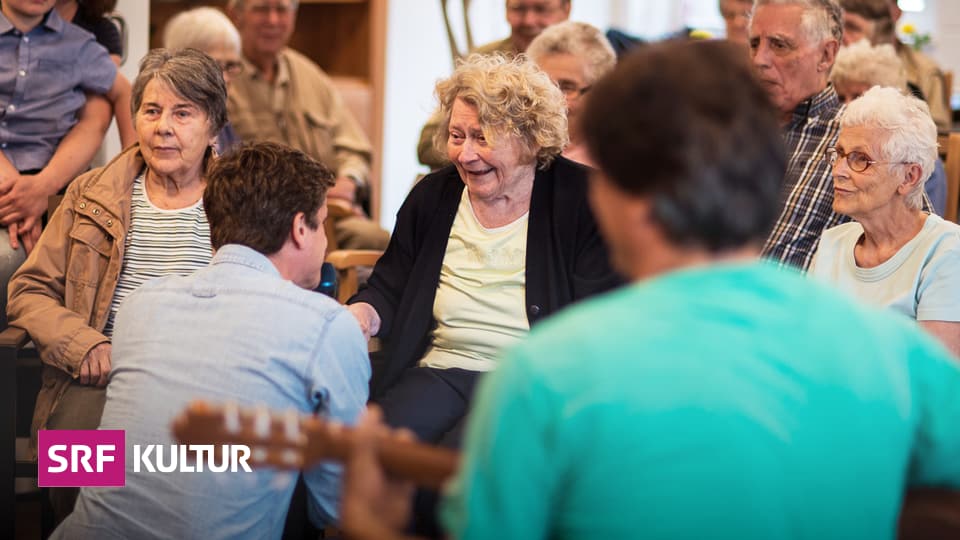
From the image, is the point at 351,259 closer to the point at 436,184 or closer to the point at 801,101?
the point at 436,184

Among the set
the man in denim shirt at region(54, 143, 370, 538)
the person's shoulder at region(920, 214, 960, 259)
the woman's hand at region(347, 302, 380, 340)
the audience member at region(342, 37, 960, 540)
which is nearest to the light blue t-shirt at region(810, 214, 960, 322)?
the person's shoulder at region(920, 214, 960, 259)

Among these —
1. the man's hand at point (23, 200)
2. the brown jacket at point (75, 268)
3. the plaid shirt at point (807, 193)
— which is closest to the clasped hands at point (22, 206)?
the man's hand at point (23, 200)

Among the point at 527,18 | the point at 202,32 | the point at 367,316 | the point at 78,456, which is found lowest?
the point at 78,456

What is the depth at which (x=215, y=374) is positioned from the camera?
74.1 inches

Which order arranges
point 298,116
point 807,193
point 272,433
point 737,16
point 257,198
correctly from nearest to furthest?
point 272,433 < point 257,198 < point 807,193 < point 737,16 < point 298,116

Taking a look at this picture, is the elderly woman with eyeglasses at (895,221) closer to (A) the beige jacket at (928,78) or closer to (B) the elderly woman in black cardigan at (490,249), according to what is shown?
(B) the elderly woman in black cardigan at (490,249)

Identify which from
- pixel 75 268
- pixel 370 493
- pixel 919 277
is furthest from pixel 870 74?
pixel 370 493

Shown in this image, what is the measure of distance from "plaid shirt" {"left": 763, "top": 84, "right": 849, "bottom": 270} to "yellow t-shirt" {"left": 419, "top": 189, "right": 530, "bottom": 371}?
781mm

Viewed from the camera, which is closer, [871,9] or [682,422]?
[682,422]

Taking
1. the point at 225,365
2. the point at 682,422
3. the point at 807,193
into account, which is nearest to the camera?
the point at 682,422

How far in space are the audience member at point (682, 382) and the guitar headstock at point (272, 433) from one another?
38mm

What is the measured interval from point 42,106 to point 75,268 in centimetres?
75

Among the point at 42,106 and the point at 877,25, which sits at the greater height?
the point at 877,25

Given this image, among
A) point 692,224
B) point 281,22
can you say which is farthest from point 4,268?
point 692,224
